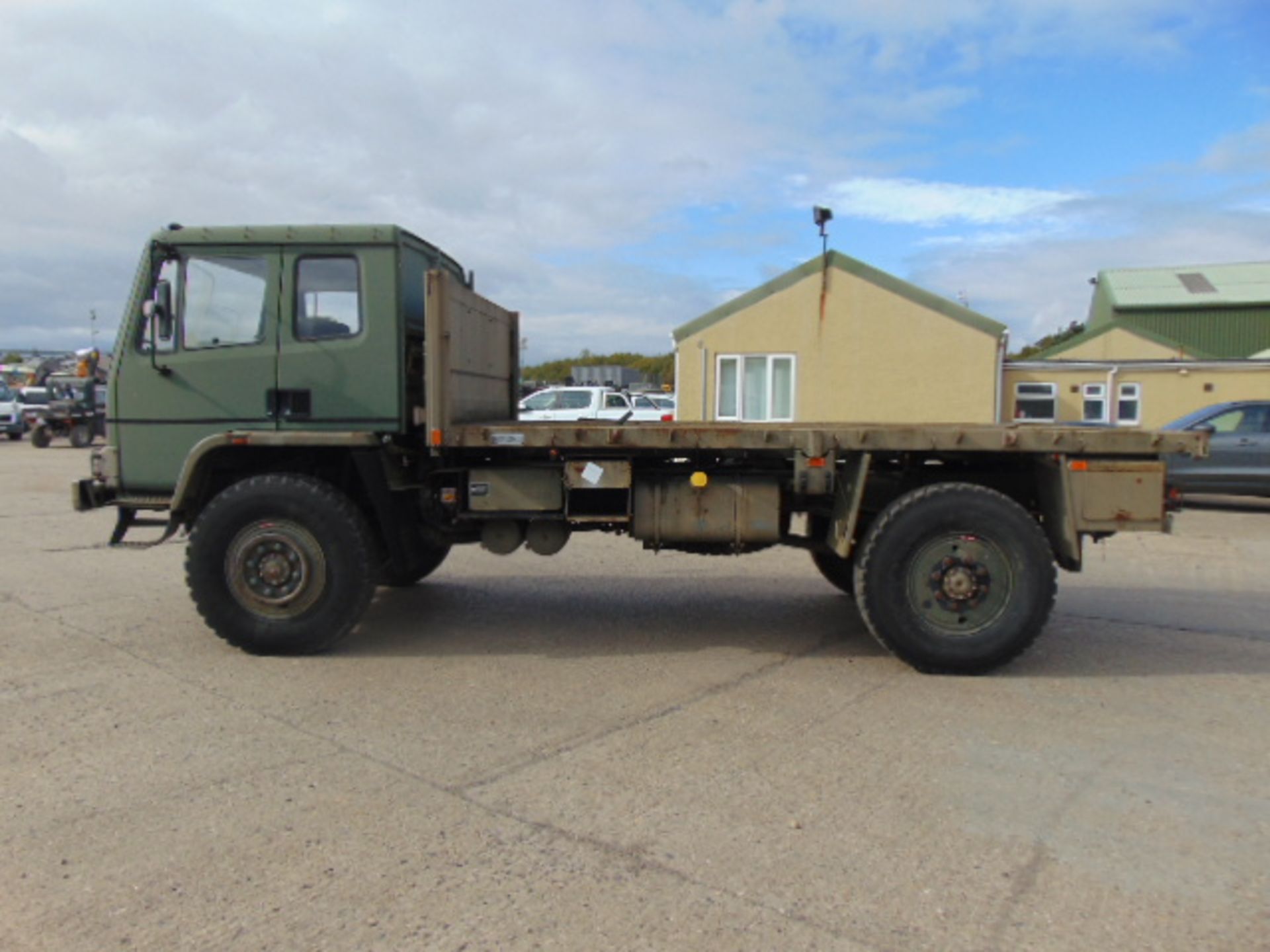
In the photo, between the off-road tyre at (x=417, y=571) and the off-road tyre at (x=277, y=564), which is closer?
the off-road tyre at (x=277, y=564)

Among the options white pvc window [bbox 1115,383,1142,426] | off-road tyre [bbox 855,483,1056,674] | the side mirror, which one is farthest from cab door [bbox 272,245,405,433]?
white pvc window [bbox 1115,383,1142,426]

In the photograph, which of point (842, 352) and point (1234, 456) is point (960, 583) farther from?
point (842, 352)

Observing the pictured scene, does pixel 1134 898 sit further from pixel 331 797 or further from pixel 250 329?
pixel 250 329

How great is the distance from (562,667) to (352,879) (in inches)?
103

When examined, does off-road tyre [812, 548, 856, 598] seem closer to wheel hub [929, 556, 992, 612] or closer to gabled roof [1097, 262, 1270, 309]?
wheel hub [929, 556, 992, 612]

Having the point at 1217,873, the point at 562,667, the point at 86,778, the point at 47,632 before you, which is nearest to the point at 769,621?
the point at 562,667

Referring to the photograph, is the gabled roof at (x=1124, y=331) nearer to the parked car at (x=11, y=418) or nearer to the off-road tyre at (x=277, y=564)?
the off-road tyre at (x=277, y=564)

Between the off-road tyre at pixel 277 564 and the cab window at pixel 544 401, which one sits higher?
the cab window at pixel 544 401

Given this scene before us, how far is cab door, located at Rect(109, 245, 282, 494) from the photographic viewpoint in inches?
240

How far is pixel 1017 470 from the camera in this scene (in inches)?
242

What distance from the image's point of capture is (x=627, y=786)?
161 inches

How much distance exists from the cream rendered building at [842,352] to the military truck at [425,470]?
13854 mm

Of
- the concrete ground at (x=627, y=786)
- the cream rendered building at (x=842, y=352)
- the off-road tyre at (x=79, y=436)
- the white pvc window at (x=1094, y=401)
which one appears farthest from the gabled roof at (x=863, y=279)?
the off-road tyre at (x=79, y=436)

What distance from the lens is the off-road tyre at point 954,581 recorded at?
5.70 metres
